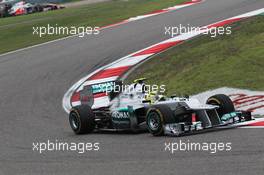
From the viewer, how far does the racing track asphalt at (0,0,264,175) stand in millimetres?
A: 8461

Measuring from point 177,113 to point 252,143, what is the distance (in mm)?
2175

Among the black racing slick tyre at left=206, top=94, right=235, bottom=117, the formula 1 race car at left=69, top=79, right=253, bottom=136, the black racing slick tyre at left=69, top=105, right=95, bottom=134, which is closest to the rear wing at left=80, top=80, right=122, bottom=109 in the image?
the formula 1 race car at left=69, top=79, right=253, bottom=136

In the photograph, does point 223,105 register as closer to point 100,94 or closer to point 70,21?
point 100,94

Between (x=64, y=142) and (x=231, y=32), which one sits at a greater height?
(x=231, y=32)

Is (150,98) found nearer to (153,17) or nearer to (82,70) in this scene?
(82,70)

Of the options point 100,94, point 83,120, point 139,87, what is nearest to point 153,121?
point 139,87

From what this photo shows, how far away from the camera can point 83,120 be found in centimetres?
1230

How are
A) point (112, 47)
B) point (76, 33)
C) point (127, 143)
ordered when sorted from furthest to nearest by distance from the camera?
point (76, 33) < point (112, 47) < point (127, 143)

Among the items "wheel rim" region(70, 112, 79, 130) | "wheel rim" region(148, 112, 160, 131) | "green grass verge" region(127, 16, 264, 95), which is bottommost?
"wheel rim" region(70, 112, 79, 130)

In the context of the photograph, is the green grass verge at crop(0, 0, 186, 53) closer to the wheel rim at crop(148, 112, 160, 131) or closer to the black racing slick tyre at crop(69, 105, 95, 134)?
the black racing slick tyre at crop(69, 105, 95, 134)

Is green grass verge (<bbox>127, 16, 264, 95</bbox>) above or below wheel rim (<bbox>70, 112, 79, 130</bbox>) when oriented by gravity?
above

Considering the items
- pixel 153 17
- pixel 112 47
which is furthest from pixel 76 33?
pixel 112 47

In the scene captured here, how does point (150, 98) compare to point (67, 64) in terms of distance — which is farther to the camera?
point (67, 64)

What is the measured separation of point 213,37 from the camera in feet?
62.4
